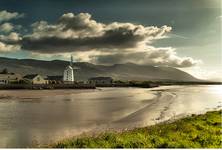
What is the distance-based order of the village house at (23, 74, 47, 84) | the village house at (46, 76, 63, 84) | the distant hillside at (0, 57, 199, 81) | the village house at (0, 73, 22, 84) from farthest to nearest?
the village house at (0, 73, 22, 84) → the village house at (23, 74, 47, 84) → the village house at (46, 76, 63, 84) → the distant hillside at (0, 57, 199, 81)

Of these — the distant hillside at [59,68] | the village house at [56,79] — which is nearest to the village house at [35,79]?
the village house at [56,79]

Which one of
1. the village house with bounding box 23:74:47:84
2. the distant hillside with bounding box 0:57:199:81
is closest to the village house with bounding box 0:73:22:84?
the village house with bounding box 23:74:47:84

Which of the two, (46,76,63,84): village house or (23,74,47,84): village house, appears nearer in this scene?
(46,76,63,84): village house

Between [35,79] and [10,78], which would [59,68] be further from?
[10,78]

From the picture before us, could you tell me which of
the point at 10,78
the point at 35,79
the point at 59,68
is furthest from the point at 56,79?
the point at 59,68

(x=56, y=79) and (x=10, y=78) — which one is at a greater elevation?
(x=10, y=78)

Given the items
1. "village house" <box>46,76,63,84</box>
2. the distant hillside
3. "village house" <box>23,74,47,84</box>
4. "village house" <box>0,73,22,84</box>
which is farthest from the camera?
"village house" <box>0,73,22,84</box>

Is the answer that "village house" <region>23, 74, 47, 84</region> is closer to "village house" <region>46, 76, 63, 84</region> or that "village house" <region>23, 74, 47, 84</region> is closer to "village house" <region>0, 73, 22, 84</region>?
"village house" <region>0, 73, 22, 84</region>

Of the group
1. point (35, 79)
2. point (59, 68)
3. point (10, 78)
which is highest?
point (59, 68)

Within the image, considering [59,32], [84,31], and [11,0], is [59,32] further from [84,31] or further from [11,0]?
[11,0]

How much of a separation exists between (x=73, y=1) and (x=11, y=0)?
10.6 feet

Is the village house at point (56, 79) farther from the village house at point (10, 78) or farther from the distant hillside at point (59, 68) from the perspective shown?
the village house at point (10, 78)

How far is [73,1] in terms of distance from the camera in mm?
18453

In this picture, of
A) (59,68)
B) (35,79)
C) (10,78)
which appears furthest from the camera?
(10,78)
